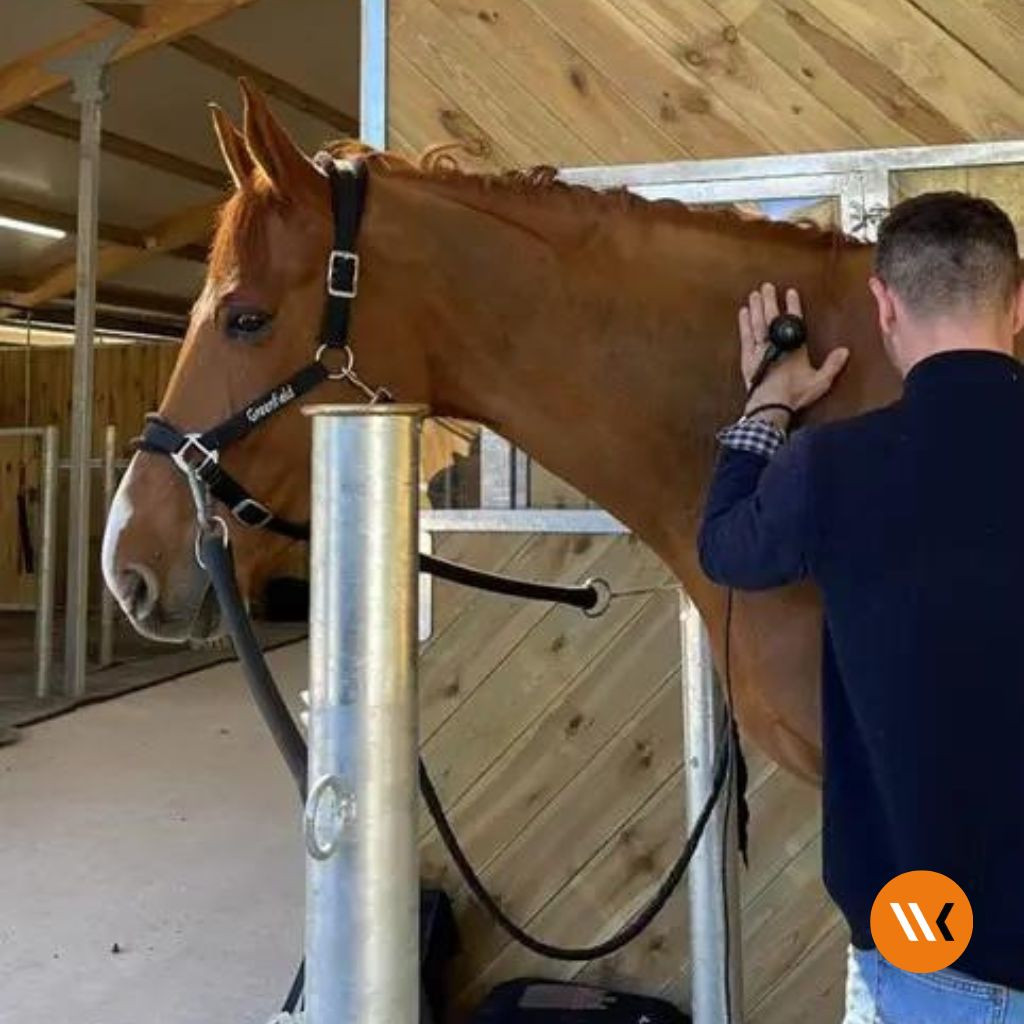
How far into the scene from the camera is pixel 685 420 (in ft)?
4.81

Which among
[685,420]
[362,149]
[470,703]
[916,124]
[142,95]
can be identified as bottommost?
[470,703]

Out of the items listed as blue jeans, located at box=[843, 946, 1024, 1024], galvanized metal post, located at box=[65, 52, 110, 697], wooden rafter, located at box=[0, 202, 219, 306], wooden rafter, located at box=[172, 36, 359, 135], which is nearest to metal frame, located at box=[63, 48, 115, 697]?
galvanized metal post, located at box=[65, 52, 110, 697]

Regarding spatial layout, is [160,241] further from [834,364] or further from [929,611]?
[929,611]

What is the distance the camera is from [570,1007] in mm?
2309

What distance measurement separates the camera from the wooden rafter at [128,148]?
291 inches

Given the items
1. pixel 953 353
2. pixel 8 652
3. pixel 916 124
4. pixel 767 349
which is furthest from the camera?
pixel 8 652

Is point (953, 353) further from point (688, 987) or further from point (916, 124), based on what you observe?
point (688, 987)

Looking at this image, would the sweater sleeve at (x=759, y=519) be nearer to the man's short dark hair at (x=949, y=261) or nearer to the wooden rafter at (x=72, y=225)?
the man's short dark hair at (x=949, y=261)

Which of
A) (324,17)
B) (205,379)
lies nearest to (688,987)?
(205,379)

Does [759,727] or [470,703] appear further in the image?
[470,703]

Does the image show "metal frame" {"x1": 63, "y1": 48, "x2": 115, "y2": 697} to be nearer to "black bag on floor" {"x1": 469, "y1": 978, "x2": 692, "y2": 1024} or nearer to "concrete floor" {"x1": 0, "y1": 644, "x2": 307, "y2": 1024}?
"concrete floor" {"x1": 0, "y1": 644, "x2": 307, "y2": 1024}

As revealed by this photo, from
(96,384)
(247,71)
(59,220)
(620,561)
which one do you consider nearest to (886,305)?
(620,561)

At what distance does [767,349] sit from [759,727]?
0.42m

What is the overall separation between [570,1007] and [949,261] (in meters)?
1.71
